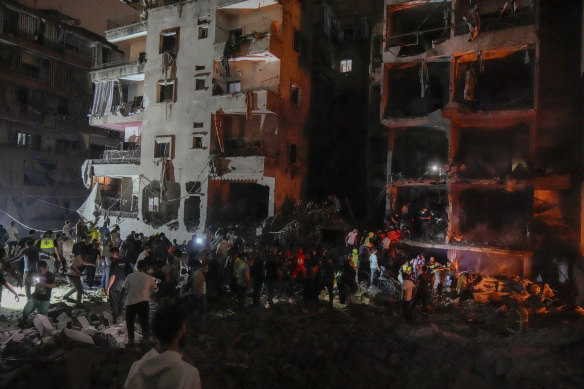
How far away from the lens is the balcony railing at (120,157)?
29406 mm

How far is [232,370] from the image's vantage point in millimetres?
7902

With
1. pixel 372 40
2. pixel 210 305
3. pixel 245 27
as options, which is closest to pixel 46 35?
pixel 245 27

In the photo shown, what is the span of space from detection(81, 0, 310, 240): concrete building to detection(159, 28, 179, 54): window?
0.23 feet

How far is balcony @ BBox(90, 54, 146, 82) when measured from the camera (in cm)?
2978

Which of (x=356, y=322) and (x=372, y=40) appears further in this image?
(x=372, y=40)

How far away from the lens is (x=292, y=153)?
1094 inches

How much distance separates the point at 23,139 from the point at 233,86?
19.8m

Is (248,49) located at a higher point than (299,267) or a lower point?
higher

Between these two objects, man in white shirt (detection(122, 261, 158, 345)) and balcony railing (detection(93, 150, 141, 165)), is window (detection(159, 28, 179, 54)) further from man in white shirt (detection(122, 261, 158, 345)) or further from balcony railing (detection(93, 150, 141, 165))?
man in white shirt (detection(122, 261, 158, 345))

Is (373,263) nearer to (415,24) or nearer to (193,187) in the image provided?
(193,187)

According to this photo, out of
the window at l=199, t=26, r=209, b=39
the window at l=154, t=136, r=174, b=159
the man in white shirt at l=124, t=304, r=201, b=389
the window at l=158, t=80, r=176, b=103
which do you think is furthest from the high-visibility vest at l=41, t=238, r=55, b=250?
the window at l=199, t=26, r=209, b=39

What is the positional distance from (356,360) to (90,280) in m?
9.56

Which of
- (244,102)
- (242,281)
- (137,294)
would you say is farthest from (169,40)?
(137,294)

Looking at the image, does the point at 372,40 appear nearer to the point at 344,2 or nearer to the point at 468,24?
the point at 344,2
